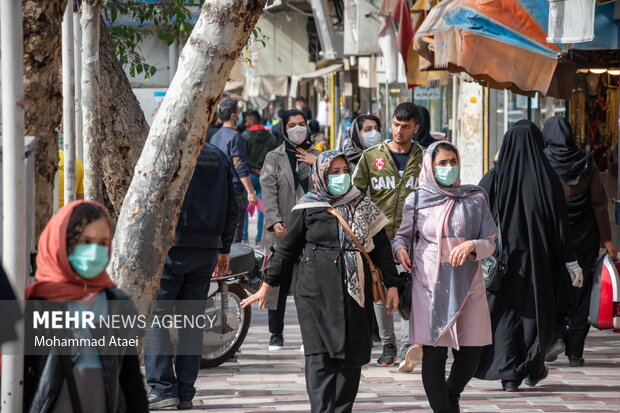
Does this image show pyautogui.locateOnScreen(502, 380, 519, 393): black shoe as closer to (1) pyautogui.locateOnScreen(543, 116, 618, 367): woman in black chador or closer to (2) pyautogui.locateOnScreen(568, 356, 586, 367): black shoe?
(1) pyautogui.locateOnScreen(543, 116, 618, 367): woman in black chador

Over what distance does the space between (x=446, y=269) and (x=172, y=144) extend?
190cm

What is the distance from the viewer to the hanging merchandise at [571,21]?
353 inches

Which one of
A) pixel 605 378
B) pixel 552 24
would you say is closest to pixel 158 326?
pixel 605 378

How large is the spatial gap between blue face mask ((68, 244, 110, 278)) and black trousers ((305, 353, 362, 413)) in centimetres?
280

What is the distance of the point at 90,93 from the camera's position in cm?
805

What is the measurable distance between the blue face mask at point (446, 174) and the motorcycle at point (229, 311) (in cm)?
260

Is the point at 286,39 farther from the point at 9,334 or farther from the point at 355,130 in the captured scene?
the point at 9,334

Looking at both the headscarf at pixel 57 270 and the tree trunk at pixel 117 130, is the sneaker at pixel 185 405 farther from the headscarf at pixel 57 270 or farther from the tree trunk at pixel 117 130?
the headscarf at pixel 57 270

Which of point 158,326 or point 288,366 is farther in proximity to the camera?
point 288,366

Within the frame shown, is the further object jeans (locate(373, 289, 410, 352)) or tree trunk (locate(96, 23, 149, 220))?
tree trunk (locate(96, 23, 149, 220))

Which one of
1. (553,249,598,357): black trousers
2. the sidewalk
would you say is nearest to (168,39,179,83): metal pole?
the sidewalk

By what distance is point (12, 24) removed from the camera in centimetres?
407

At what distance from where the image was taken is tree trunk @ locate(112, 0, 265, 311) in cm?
573

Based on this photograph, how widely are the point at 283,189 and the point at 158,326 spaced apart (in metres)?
2.60
